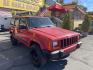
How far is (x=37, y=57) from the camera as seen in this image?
236 inches

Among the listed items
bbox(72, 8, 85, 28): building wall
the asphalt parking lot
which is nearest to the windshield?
the asphalt parking lot

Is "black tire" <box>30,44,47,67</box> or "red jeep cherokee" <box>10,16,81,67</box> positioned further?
"black tire" <box>30,44,47,67</box>

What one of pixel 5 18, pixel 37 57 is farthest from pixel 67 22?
pixel 5 18

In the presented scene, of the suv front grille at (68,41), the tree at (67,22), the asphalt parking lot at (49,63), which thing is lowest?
the asphalt parking lot at (49,63)

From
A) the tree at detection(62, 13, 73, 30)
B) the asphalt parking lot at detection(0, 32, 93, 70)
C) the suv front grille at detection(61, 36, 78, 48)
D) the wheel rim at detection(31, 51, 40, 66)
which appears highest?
the tree at detection(62, 13, 73, 30)

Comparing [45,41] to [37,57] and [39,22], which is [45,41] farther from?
[39,22]

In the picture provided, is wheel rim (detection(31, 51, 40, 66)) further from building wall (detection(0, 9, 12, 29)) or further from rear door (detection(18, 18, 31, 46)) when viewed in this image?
building wall (detection(0, 9, 12, 29))

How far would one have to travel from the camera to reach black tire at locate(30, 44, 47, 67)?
5.72 m

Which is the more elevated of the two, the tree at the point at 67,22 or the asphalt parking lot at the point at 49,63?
the tree at the point at 67,22

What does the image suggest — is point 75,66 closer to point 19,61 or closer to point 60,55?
point 60,55

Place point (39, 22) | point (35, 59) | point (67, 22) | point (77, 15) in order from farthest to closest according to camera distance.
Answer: point (77, 15), point (67, 22), point (39, 22), point (35, 59)

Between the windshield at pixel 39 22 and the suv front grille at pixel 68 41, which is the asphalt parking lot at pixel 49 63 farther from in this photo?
the windshield at pixel 39 22

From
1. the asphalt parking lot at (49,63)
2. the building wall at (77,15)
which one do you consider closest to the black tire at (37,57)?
the asphalt parking lot at (49,63)

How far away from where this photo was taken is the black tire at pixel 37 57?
572 cm
